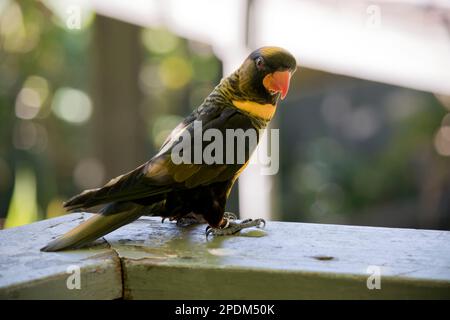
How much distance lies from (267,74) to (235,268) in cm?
102

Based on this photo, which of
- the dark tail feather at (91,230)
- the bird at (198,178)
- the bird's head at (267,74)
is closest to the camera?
the dark tail feather at (91,230)

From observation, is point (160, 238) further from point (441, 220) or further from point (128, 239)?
point (441, 220)

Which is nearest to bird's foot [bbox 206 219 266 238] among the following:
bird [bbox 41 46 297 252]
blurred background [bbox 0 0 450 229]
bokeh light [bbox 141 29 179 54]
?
bird [bbox 41 46 297 252]

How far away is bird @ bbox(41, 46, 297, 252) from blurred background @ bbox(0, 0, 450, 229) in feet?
2.79

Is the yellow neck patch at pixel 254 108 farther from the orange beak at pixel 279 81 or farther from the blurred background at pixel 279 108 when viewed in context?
the blurred background at pixel 279 108

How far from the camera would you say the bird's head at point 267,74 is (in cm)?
241

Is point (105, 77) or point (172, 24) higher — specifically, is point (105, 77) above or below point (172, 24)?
below

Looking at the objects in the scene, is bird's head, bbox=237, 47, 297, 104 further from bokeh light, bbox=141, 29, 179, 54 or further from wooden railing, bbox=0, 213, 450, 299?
bokeh light, bbox=141, 29, 179, 54

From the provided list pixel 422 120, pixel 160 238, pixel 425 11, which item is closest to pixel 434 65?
pixel 425 11

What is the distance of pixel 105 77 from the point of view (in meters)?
5.21

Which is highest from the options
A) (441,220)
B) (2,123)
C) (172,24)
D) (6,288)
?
(172,24)

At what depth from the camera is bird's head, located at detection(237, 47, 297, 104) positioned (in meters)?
2.41

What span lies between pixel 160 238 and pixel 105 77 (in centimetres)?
337

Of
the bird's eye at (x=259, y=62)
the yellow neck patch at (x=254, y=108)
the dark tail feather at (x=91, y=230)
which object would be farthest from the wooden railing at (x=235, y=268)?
the bird's eye at (x=259, y=62)
